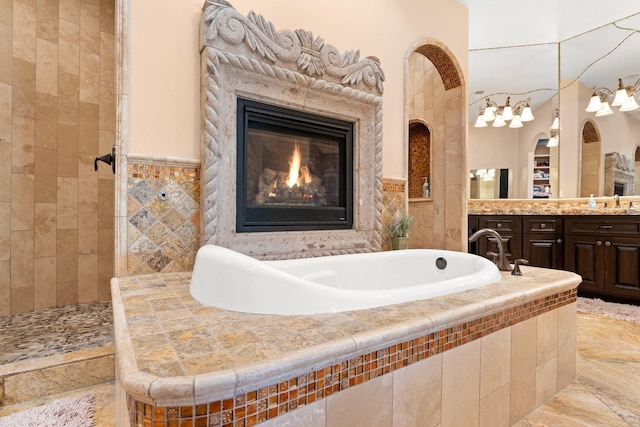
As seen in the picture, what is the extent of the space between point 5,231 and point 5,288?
37 cm

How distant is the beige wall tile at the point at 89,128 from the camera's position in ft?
7.92

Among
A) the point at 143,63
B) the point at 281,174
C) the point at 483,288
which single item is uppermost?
the point at 143,63

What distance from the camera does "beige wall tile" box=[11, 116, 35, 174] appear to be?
2.16 metres

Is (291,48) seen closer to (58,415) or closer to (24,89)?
(24,89)

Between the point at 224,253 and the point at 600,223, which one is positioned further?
the point at 600,223

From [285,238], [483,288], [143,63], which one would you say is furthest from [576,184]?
[143,63]

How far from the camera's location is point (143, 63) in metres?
1.64

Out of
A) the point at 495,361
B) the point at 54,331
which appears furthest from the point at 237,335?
the point at 54,331

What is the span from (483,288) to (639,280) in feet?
7.91

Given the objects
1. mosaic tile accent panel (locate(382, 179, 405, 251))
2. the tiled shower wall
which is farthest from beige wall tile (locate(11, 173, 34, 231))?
mosaic tile accent panel (locate(382, 179, 405, 251))

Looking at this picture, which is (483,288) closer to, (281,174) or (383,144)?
(281,174)

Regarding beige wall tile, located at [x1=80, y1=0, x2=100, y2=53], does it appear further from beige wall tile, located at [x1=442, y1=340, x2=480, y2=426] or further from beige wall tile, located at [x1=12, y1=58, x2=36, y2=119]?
beige wall tile, located at [x1=442, y1=340, x2=480, y2=426]

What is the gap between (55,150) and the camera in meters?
2.31

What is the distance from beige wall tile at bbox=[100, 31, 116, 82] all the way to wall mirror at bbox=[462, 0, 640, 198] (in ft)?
9.94
